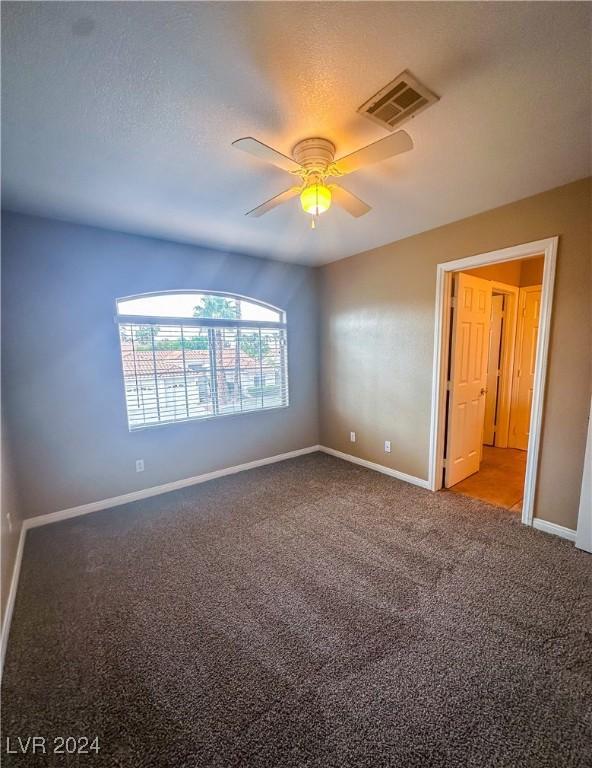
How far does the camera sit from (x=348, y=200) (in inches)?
76.5

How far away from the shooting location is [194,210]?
2553 millimetres

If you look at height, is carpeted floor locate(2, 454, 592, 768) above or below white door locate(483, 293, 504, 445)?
below

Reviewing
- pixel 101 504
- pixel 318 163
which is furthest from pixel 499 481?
pixel 101 504

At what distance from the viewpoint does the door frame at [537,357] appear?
7.84 feet

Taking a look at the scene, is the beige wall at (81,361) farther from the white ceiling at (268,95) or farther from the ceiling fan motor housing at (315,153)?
the ceiling fan motor housing at (315,153)

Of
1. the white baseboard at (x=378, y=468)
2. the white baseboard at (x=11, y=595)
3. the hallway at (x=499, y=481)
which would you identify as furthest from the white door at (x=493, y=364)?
the white baseboard at (x=11, y=595)

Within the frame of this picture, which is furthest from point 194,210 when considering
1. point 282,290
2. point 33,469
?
point 33,469

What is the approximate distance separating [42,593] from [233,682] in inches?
56.3

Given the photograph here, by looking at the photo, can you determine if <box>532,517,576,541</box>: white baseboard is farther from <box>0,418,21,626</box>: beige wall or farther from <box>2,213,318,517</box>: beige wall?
<box>0,418,21,626</box>: beige wall

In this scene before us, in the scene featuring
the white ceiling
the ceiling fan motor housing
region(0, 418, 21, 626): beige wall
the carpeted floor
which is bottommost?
the carpeted floor

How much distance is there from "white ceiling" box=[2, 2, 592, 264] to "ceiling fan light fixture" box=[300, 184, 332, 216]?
0.25m

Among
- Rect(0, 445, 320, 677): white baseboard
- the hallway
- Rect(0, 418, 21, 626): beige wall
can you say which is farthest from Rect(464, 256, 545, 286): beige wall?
Rect(0, 418, 21, 626): beige wall

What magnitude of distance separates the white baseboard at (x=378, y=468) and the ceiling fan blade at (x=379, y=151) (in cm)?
297

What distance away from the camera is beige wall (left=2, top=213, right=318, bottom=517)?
8.48 ft
